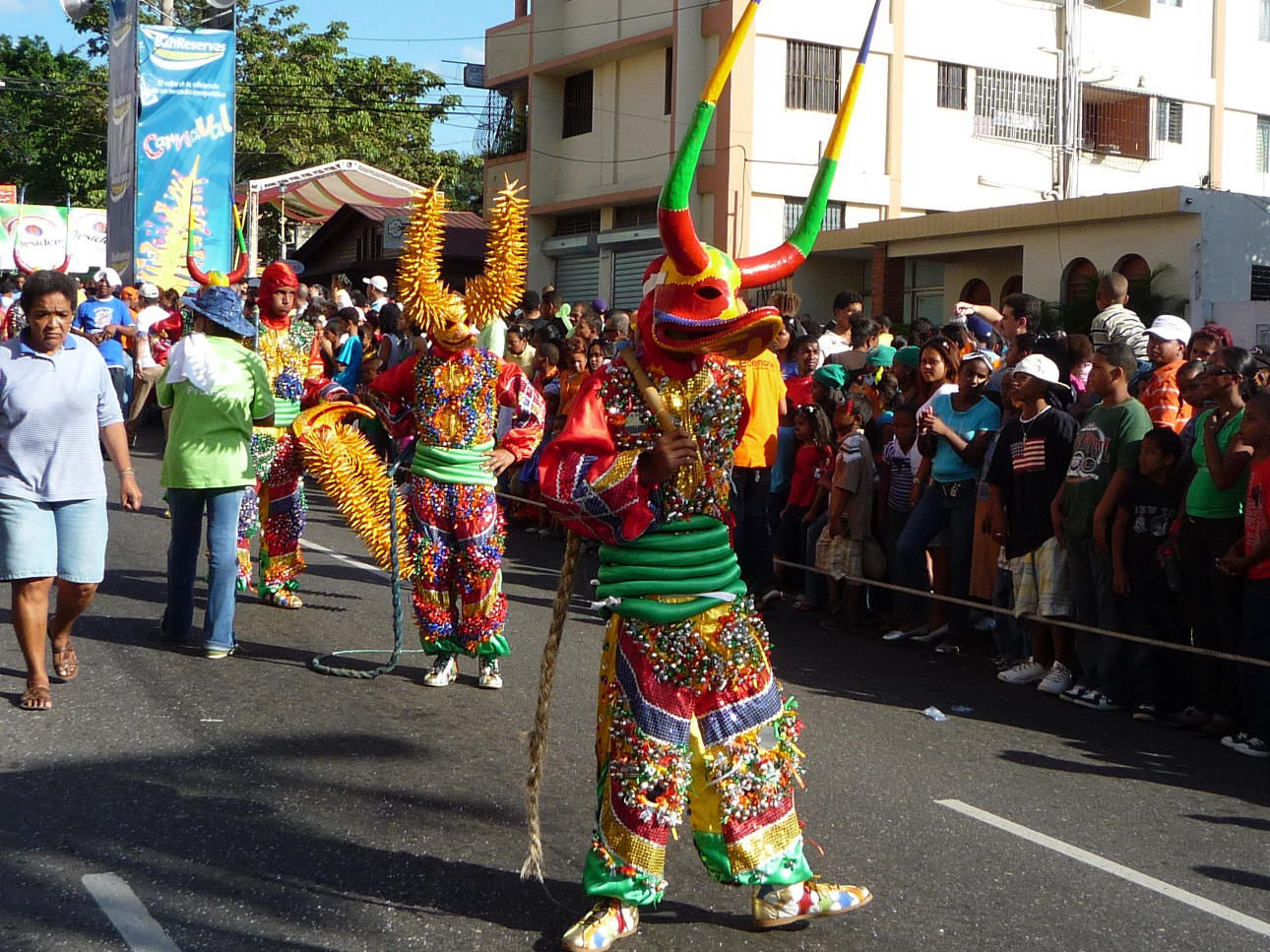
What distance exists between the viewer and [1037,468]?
8.12 m

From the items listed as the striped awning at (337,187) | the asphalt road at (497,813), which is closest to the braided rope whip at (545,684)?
the asphalt road at (497,813)

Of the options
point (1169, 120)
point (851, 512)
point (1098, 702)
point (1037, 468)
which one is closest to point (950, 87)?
point (1169, 120)

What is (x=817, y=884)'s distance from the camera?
14.4 ft

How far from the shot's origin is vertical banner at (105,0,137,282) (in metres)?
20.8

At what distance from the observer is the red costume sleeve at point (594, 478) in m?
4.13

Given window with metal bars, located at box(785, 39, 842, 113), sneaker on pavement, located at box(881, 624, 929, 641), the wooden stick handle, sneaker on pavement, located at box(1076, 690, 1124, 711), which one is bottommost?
sneaker on pavement, located at box(1076, 690, 1124, 711)

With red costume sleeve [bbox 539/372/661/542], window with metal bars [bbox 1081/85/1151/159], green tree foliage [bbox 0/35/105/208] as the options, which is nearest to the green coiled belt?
red costume sleeve [bbox 539/372/661/542]

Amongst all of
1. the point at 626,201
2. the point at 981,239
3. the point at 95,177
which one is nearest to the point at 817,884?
the point at 981,239

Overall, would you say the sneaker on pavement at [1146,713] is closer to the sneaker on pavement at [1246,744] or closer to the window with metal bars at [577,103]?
the sneaker on pavement at [1246,744]

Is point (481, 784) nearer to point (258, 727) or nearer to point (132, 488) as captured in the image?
point (258, 727)

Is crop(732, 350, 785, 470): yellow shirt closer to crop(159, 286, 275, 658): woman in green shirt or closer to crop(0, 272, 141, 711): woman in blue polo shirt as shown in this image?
crop(159, 286, 275, 658): woman in green shirt

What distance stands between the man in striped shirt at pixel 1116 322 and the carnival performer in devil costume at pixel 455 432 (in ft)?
14.9

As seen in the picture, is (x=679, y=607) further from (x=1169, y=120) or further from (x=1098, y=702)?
(x=1169, y=120)

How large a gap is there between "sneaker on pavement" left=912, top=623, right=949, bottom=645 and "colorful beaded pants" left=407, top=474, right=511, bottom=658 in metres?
3.11
